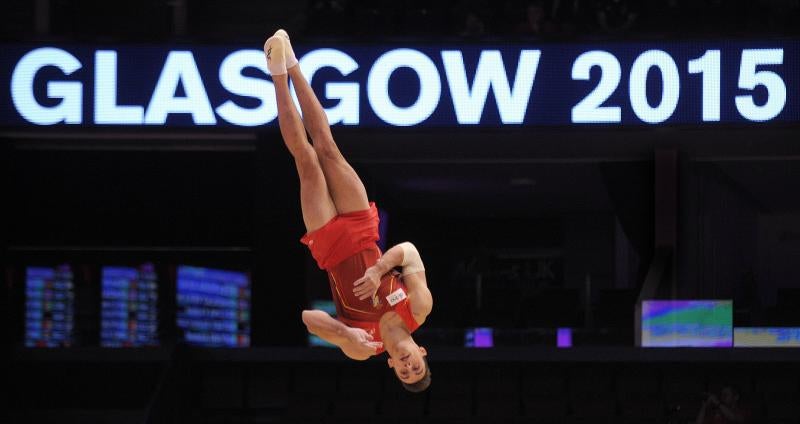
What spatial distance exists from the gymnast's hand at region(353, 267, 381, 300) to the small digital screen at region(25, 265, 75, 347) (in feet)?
30.9

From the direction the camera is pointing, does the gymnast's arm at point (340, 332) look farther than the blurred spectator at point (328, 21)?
No

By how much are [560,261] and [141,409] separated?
6138 millimetres

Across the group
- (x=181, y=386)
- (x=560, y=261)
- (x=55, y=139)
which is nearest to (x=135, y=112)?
(x=55, y=139)

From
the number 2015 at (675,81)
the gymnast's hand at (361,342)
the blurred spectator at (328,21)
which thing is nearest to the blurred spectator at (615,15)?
the number 2015 at (675,81)

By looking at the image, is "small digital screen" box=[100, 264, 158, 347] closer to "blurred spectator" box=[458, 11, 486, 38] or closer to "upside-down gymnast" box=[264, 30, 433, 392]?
"blurred spectator" box=[458, 11, 486, 38]

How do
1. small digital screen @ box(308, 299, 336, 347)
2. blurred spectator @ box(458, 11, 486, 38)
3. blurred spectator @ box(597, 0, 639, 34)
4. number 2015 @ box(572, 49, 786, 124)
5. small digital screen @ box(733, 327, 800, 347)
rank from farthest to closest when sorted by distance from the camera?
1. blurred spectator @ box(597, 0, 639, 34)
2. blurred spectator @ box(458, 11, 486, 38)
3. small digital screen @ box(308, 299, 336, 347)
4. small digital screen @ box(733, 327, 800, 347)
5. number 2015 @ box(572, 49, 786, 124)

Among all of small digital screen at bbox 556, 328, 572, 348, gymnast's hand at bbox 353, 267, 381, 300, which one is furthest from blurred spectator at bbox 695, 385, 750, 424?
gymnast's hand at bbox 353, 267, 381, 300

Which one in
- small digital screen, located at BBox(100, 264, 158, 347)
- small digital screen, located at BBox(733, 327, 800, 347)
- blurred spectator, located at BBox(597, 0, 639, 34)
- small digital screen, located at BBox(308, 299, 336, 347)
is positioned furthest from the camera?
small digital screen, located at BBox(100, 264, 158, 347)

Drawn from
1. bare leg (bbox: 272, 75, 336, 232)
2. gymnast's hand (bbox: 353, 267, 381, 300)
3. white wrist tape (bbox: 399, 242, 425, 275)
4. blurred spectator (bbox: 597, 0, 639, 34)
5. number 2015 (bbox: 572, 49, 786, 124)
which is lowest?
gymnast's hand (bbox: 353, 267, 381, 300)

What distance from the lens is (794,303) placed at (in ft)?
48.8

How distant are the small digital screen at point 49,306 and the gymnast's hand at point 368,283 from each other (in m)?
9.40

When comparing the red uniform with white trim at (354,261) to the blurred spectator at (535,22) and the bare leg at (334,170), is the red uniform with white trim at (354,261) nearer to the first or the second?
the bare leg at (334,170)

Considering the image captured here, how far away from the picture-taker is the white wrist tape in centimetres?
817

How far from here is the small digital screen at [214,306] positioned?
16.4 metres
